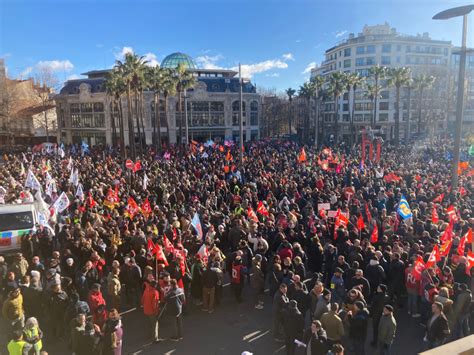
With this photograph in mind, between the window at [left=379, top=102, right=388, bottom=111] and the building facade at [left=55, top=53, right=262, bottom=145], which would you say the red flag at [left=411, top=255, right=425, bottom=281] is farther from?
the window at [left=379, top=102, right=388, bottom=111]

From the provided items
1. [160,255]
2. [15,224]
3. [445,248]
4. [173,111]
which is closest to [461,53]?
[445,248]

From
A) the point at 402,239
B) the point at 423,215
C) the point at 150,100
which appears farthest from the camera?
the point at 150,100

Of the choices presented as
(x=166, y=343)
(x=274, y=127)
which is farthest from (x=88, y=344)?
(x=274, y=127)

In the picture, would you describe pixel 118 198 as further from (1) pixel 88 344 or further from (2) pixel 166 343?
(1) pixel 88 344

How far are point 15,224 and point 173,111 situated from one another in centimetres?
5041

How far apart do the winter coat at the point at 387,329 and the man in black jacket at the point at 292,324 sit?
4.72ft

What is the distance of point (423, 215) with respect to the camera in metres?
13.8

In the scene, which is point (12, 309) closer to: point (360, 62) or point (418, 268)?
point (418, 268)

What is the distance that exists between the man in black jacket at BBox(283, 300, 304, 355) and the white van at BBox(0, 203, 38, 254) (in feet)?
30.5

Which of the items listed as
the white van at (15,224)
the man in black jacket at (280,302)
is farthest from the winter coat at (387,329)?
the white van at (15,224)

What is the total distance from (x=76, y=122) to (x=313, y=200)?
57.5 meters

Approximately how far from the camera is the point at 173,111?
61.6m

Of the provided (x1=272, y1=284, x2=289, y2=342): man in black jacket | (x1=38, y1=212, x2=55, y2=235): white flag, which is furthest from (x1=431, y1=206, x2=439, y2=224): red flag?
(x1=38, y1=212, x2=55, y2=235): white flag

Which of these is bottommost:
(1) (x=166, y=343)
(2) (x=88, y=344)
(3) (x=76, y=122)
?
(1) (x=166, y=343)
